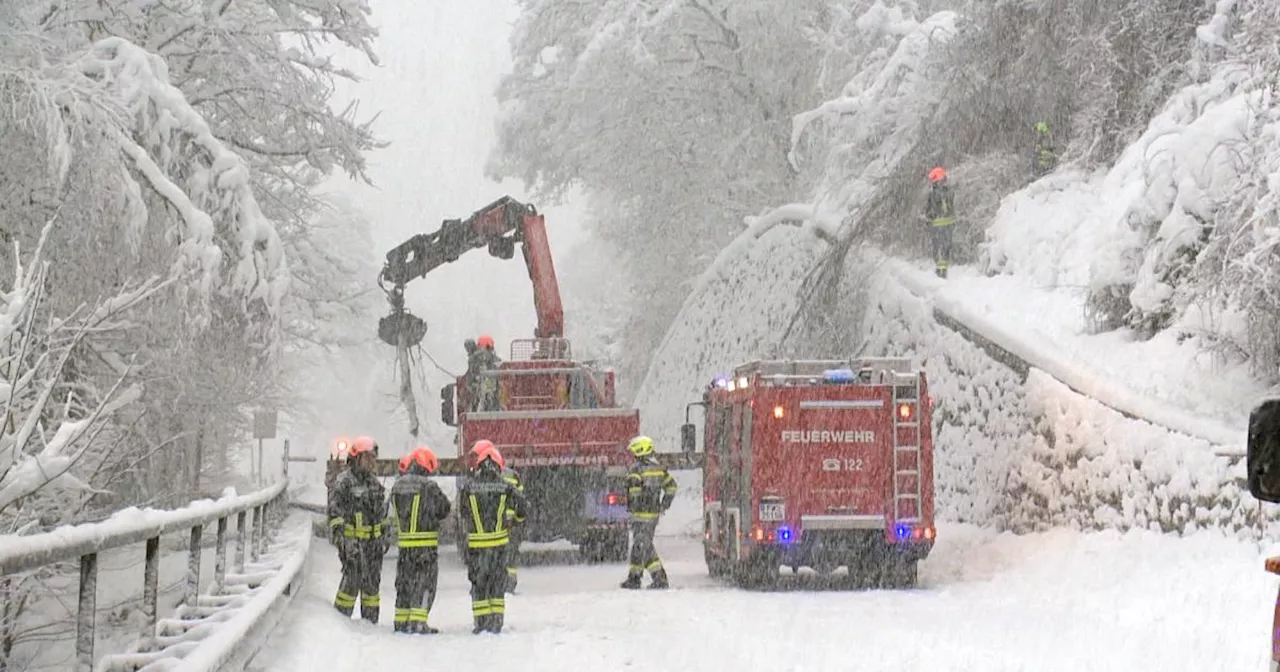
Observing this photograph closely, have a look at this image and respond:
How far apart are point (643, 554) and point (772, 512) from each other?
1.52 m

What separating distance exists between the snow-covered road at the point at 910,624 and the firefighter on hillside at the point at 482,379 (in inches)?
215

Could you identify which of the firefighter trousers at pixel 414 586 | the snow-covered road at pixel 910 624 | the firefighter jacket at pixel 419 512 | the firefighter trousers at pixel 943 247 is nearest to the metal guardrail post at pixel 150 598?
the snow-covered road at pixel 910 624

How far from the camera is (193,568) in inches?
326

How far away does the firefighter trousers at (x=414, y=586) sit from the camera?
41.2ft

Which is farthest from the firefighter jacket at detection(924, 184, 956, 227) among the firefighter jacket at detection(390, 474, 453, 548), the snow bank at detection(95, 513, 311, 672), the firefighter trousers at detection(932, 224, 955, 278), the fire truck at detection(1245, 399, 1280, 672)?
the fire truck at detection(1245, 399, 1280, 672)

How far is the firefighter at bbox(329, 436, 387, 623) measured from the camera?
1303 cm

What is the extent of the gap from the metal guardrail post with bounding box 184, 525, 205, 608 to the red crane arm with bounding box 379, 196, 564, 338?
16.0 m

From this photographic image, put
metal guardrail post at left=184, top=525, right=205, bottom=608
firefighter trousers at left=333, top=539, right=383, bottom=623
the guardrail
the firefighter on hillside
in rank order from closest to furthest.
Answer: the guardrail < metal guardrail post at left=184, top=525, right=205, bottom=608 < firefighter trousers at left=333, top=539, right=383, bottom=623 < the firefighter on hillside

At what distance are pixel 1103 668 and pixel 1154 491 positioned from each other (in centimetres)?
471

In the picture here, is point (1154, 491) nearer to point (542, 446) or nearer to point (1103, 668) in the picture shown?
point (1103, 668)

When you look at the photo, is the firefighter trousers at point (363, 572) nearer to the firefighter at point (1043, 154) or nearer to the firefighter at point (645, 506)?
the firefighter at point (645, 506)

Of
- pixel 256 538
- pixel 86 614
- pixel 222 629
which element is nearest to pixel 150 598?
pixel 222 629

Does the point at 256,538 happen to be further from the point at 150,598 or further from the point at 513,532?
the point at 150,598

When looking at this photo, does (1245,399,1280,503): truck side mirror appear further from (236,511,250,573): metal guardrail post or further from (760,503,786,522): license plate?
(760,503,786,522): license plate
